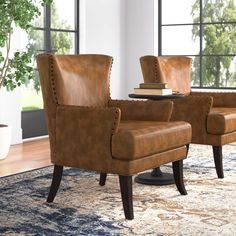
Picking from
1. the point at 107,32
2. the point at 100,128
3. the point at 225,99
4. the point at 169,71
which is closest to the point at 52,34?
the point at 107,32

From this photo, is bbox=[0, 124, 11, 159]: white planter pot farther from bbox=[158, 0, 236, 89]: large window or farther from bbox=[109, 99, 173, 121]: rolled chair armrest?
bbox=[158, 0, 236, 89]: large window

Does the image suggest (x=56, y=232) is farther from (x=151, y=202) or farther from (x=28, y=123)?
(x=28, y=123)

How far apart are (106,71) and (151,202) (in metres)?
0.96

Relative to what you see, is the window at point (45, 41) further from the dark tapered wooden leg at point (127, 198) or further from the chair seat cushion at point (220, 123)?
the dark tapered wooden leg at point (127, 198)

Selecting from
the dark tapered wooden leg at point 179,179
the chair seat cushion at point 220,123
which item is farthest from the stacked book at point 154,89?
the dark tapered wooden leg at point 179,179

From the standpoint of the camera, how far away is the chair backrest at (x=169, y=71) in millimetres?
4102

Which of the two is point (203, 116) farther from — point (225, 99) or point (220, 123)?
point (225, 99)

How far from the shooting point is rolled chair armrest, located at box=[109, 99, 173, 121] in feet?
11.1

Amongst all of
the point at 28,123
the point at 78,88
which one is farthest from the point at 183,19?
the point at 78,88

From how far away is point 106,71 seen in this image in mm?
3529

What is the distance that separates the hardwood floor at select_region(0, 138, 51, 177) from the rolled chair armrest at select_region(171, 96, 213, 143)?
1276 millimetres

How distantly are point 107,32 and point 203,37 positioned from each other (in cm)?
134

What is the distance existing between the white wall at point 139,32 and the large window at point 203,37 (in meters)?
0.18

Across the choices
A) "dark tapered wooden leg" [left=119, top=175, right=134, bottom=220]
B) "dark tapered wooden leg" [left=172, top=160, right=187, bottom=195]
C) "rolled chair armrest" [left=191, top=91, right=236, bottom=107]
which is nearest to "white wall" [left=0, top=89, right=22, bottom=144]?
"rolled chair armrest" [left=191, top=91, right=236, bottom=107]
